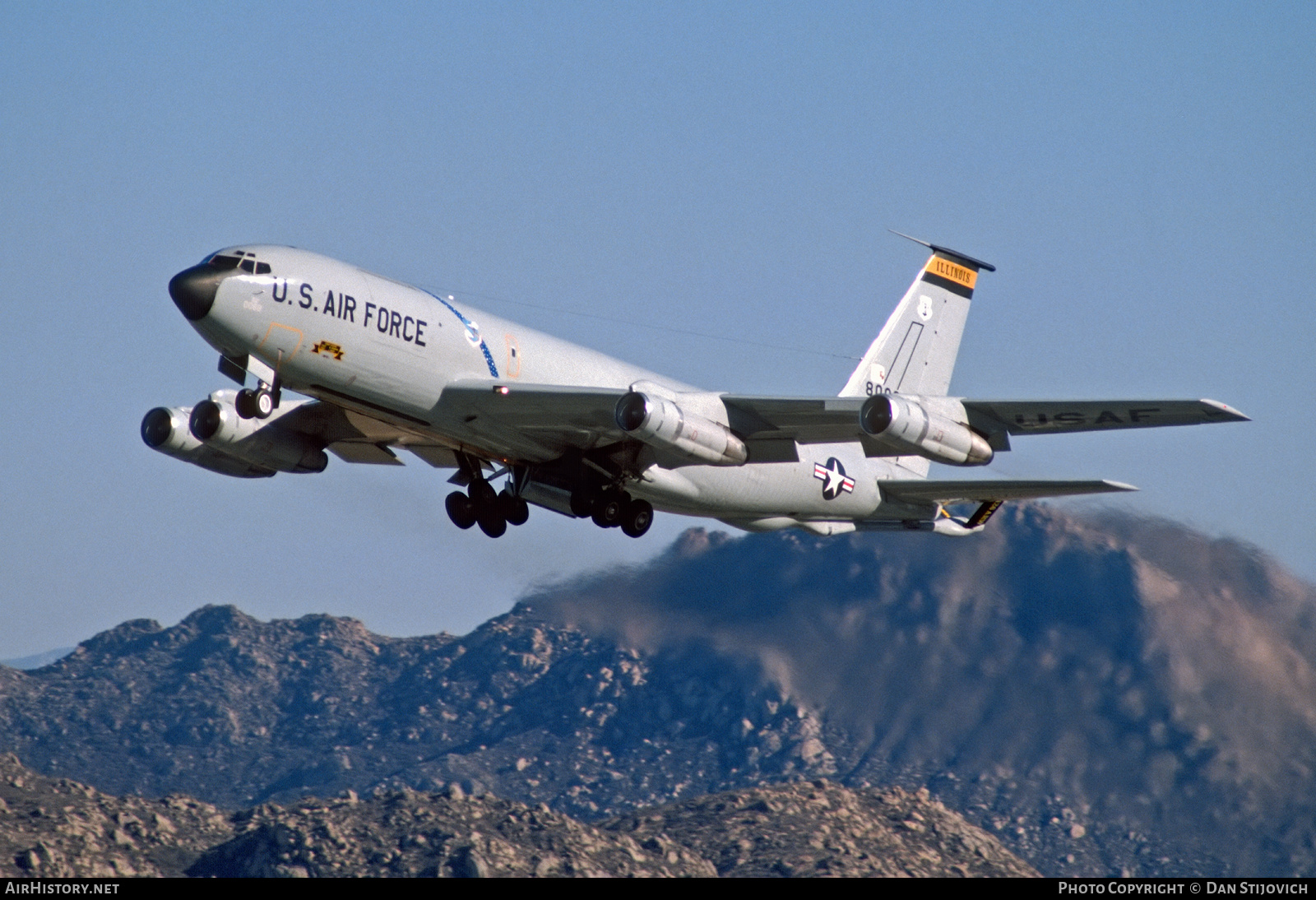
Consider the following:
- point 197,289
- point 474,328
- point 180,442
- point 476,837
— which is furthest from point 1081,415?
point 476,837

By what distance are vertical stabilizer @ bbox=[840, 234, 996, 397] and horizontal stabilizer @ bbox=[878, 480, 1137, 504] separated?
5.45 m

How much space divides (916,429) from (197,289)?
16631 mm

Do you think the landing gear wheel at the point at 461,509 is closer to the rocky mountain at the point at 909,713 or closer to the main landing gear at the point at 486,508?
the main landing gear at the point at 486,508

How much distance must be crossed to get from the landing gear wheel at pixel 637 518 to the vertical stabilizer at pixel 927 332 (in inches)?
433

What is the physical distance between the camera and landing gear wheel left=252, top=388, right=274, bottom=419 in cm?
3628

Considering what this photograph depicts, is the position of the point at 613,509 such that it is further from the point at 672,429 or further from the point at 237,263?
the point at 237,263

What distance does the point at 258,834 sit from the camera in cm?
9319

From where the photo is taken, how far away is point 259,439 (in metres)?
43.4

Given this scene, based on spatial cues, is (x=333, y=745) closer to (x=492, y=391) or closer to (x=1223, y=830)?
(x=1223, y=830)

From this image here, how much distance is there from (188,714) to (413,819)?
64.7 metres

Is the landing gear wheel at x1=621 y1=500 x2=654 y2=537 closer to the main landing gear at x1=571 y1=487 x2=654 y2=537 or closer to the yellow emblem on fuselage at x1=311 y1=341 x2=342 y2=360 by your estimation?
the main landing gear at x1=571 y1=487 x2=654 y2=537

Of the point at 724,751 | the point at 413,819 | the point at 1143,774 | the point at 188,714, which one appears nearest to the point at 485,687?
the point at 188,714

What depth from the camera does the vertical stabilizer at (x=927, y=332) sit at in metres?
52.0

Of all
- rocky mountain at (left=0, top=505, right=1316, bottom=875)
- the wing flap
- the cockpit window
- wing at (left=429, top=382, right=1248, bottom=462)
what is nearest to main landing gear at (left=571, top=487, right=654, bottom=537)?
wing at (left=429, top=382, right=1248, bottom=462)
